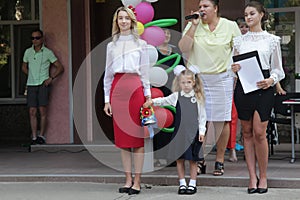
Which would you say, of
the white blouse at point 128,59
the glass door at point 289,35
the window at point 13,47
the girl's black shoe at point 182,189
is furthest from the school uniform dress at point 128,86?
the window at point 13,47

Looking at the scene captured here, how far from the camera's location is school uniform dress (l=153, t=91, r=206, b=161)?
7430 millimetres

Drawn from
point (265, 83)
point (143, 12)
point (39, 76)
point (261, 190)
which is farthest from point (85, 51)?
point (261, 190)

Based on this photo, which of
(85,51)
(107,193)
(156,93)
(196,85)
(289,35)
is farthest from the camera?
(85,51)

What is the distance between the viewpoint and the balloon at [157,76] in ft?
25.7

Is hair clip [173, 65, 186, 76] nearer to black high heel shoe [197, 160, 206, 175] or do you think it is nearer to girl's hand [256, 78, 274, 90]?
girl's hand [256, 78, 274, 90]

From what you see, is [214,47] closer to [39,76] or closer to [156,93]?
[156,93]

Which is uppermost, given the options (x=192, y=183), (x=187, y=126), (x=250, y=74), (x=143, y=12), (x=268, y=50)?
(x=143, y=12)

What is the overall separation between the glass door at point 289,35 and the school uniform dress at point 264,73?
392cm

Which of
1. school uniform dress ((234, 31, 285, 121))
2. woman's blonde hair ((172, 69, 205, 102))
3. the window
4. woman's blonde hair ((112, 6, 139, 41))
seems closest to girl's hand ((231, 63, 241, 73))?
school uniform dress ((234, 31, 285, 121))

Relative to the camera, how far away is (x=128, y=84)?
743cm

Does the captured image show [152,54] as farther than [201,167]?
No

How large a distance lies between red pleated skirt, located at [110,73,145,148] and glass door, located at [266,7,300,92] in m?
4.39

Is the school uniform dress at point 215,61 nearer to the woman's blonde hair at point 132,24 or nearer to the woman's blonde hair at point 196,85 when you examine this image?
the woman's blonde hair at point 196,85

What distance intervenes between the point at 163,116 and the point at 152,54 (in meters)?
0.73
